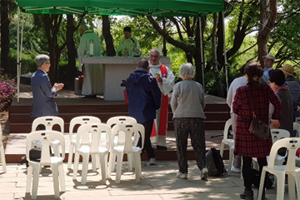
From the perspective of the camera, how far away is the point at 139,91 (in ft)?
34.6

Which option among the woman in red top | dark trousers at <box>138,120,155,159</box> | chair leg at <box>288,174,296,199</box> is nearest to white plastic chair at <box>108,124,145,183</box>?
dark trousers at <box>138,120,155,159</box>

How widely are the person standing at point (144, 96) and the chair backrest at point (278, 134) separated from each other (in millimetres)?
2322

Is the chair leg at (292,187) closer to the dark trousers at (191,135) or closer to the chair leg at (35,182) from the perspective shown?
the dark trousers at (191,135)

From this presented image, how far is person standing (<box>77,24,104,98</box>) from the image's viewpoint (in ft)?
57.6

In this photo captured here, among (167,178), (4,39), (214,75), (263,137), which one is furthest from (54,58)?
(263,137)

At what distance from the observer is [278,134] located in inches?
348

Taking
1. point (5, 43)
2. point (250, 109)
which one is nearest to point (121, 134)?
point (250, 109)

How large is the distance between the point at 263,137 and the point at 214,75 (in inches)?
487

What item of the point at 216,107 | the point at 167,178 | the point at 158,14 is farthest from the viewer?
the point at 158,14

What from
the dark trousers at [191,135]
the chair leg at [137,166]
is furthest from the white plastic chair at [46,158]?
the dark trousers at [191,135]

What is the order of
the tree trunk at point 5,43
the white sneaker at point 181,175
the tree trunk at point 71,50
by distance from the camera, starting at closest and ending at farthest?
the white sneaker at point 181,175 < the tree trunk at point 71,50 < the tree trunk at point 5,43

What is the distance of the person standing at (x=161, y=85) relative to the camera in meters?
11.2

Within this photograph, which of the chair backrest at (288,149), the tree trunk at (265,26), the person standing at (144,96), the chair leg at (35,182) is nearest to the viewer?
the chair backrest at (288,149)

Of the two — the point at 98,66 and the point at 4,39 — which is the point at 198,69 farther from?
the point at 4,39
